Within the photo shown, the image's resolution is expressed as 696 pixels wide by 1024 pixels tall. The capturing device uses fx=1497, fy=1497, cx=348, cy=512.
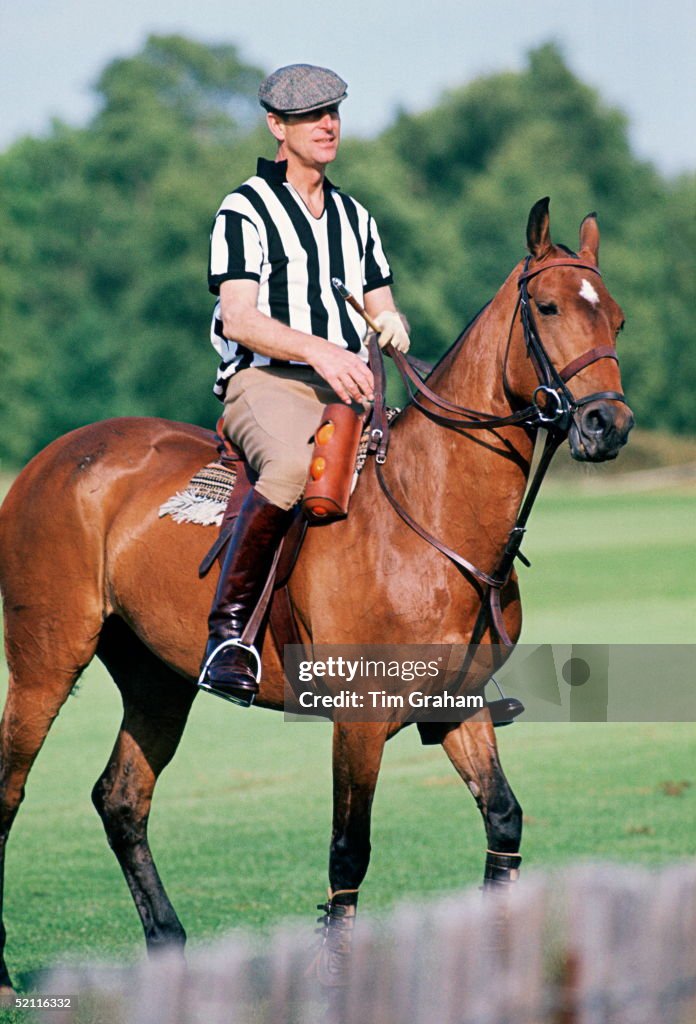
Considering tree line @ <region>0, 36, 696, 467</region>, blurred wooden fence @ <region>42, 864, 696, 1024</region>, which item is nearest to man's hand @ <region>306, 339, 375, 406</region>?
blurred wooden fence @ <region>42, 864, 696, 1024</region>

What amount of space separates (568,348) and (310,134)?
1358mm

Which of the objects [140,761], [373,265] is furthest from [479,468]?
[140,761]

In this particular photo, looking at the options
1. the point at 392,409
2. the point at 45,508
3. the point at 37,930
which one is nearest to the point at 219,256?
the point at 392,409

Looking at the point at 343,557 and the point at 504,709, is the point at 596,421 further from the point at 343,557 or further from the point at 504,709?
the point at 504,709

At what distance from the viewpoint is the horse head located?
15.1 ft

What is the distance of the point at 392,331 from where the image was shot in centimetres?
540

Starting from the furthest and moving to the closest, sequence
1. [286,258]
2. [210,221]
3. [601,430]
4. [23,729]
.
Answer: [210,221]
[23,729]
[286,258]
[601,430]

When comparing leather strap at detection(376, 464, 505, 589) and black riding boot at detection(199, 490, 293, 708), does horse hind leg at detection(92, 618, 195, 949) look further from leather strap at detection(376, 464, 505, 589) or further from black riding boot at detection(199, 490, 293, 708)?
leather strap at detection(376, 464, 505, 589)

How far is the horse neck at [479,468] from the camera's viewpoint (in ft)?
16.8

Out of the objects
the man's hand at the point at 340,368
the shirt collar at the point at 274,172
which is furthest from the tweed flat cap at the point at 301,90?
the man's hand at the point at 340,368

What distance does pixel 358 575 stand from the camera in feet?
17.0

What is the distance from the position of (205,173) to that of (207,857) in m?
53.1

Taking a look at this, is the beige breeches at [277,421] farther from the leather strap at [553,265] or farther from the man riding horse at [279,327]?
the leather strap at [553,265]

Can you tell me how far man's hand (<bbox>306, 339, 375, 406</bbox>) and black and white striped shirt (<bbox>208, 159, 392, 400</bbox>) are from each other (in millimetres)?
375
